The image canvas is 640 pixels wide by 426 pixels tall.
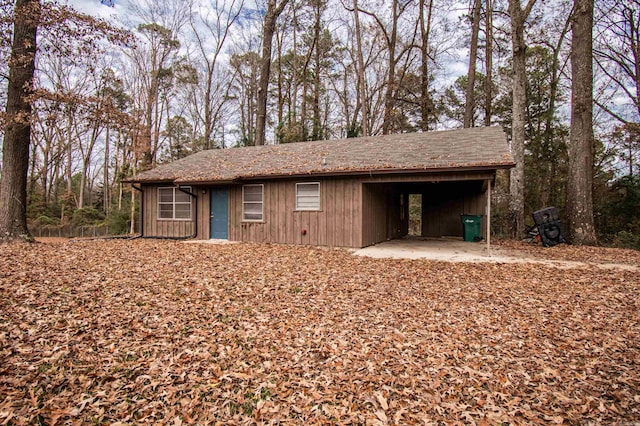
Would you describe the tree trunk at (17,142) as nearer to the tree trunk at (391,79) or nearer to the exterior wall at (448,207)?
the exterior wall at (448,207)

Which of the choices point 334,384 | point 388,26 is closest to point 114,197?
point 388,26

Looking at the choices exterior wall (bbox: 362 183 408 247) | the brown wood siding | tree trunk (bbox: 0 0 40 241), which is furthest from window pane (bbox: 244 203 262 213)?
tree trunk (bbox: 0 0 40 241)

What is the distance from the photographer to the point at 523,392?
2588mm

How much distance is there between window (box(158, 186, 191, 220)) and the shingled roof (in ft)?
1.99

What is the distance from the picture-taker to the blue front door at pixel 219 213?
1143cm

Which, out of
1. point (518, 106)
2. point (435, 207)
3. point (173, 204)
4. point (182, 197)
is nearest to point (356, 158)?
point (435, 207)

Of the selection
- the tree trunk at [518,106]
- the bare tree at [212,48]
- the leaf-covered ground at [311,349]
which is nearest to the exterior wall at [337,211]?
the tree trunk at [518,106]

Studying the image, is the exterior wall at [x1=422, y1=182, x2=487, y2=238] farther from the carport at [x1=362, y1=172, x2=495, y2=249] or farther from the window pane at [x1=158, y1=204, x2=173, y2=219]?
the window pane at [x1=158, y1=204, x2=173, y2=219]

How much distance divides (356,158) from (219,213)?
5.03 meters

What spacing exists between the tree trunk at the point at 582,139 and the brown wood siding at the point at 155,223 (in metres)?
12.5

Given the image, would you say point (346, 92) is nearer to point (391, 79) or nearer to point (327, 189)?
point (391, 79)

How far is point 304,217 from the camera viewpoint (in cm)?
1025

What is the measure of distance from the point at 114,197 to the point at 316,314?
26.0 m

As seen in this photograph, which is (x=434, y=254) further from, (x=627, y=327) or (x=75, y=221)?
(x=75, y=221)
